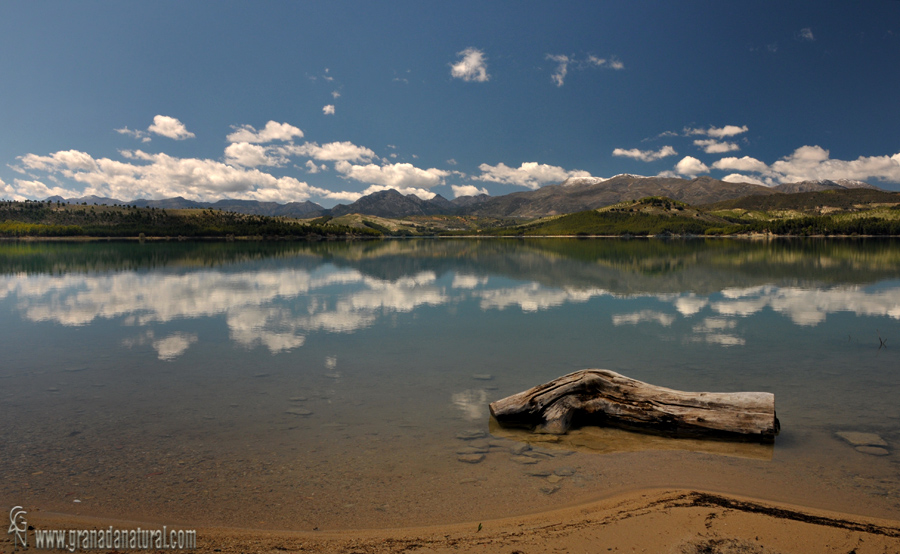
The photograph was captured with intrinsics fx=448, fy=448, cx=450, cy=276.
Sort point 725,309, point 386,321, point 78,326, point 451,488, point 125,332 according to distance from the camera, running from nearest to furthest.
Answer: point 451,488
point 125,332
point 78,326
point 386,321
point 725,309

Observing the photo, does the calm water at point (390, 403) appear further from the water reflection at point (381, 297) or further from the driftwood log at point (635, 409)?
the driftwood log at point (635, 409)

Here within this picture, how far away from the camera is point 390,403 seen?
534 inches

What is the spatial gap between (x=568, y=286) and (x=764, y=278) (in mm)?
22395

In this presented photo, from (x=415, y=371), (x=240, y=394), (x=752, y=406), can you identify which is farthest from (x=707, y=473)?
(x=240, y=394)

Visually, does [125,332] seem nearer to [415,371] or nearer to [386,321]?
[386,321]

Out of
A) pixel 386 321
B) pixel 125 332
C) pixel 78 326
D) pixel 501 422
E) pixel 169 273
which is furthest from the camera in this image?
pixel 169 273

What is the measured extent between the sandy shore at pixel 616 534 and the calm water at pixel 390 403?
0.39m

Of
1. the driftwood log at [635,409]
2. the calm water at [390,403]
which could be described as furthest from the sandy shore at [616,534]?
the driftwood log at [635,409]

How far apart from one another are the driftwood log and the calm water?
0.57 meters

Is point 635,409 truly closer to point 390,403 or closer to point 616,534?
point 616,534

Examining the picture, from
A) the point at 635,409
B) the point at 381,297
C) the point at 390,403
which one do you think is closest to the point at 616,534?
the point at 635,409

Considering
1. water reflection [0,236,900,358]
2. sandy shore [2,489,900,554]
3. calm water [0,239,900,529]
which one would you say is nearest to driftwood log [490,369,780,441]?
calm water [0,239,900,529]

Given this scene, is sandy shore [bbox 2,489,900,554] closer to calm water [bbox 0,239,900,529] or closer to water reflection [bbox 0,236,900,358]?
calm water [bbox 0,239,900,529]

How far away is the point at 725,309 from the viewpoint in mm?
29797
